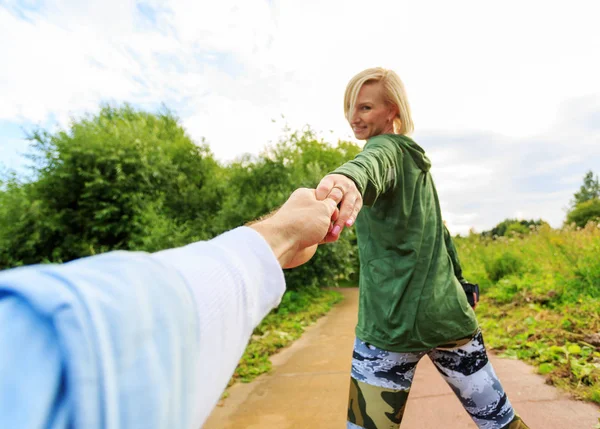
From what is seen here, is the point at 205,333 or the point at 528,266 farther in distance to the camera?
the point at 528,266

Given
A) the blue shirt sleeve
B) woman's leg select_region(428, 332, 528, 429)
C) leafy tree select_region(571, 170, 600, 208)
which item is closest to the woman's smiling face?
woman's leg select_region(428, 332, 528, 429)

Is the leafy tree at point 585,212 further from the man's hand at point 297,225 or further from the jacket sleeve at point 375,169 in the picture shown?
the man's hand at point 297,225

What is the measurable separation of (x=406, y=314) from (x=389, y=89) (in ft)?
3.52

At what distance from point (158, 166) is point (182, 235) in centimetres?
445

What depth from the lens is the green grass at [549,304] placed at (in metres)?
3.78

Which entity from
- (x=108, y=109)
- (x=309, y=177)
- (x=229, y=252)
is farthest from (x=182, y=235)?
(x=108, y=109)

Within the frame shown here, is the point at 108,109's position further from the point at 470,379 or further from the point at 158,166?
the point at 470,379

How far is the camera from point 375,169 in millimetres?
1435

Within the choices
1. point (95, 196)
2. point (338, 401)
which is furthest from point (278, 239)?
point (95, 196)

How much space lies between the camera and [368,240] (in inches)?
73.1

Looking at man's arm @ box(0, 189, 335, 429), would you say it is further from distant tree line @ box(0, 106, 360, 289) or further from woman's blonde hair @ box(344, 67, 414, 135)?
distant tree line @ box(0, 106, 360, 289)

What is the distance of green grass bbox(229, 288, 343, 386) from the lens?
4.91 meters

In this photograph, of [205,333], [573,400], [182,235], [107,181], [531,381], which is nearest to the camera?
[205,333]

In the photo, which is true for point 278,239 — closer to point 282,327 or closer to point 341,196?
point 341,196
